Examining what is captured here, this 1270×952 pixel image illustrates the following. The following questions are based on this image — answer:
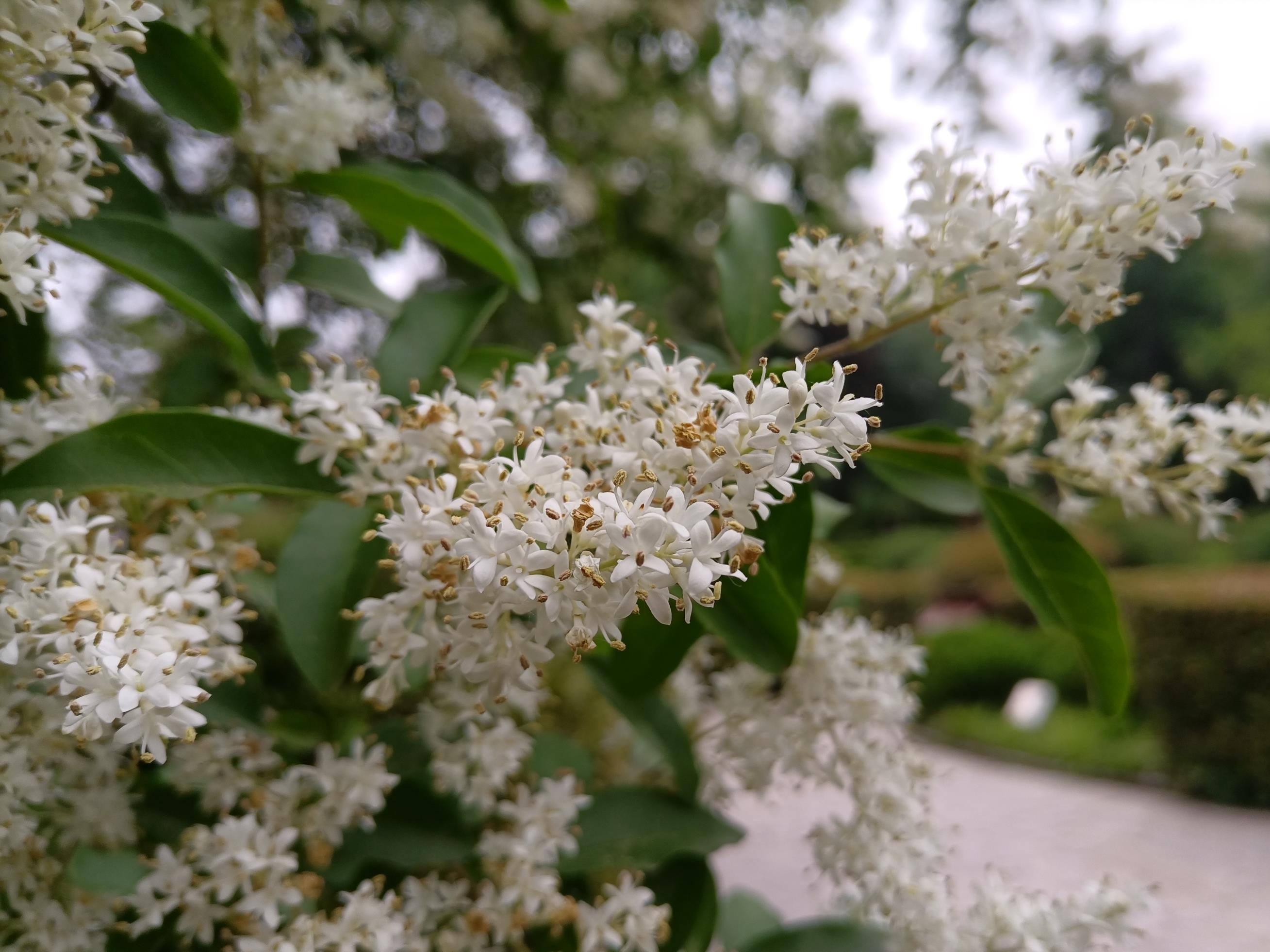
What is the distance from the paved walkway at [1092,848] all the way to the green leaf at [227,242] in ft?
7.91

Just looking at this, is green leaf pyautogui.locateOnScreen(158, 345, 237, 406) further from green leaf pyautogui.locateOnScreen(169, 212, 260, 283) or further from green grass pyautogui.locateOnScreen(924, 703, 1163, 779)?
green grass pyautogui.locateOnScreen(924, 703, 1163, 779)

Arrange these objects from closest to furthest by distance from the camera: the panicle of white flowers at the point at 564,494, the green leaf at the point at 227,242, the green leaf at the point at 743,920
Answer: the panicle of white flowers at the point at 564,494 → the green leaf at the point at 227,242 → the green leaf at the point at 743,920

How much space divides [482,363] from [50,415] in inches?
14.8

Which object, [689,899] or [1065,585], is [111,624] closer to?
[689,899]

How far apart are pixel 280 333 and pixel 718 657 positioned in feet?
2.31

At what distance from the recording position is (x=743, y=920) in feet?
4.05

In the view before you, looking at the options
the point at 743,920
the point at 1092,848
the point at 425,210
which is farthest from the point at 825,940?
the point at 1092,848

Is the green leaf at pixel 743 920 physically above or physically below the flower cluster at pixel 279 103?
below

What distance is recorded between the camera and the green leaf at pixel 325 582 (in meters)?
0.70

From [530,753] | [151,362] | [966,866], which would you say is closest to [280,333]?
[530,753]

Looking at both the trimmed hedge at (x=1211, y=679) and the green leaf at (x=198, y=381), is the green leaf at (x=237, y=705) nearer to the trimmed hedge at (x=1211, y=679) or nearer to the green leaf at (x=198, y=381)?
the green leaf at (x=198, y=381)

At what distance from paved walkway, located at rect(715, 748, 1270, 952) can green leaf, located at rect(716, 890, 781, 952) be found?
1.56m

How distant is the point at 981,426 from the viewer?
86 centimetres

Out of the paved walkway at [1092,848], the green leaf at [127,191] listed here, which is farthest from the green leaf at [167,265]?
the paved walkway at [1092,848]
